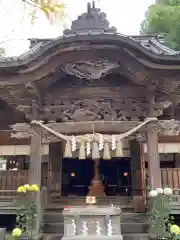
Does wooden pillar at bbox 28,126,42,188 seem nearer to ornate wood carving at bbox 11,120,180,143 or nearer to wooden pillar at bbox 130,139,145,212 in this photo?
ornate wood carving at bbox 11,120,180,143

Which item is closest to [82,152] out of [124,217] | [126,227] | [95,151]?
[95,151]

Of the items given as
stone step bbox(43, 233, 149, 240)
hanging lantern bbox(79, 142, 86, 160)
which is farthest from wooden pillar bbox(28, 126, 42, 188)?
stone step bbox(43, 233, 149, 240)

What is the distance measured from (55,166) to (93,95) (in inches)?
183

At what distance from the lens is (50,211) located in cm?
786

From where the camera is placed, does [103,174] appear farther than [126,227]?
Yes

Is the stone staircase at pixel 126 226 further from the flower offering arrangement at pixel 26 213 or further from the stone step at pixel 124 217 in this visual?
the flower offering arrangement at pixel 26 213

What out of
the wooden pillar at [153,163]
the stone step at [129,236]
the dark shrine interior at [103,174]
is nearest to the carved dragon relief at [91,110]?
the wooden pillar at [153,163]

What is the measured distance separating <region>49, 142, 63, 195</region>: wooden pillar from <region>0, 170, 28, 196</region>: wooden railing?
135 inches

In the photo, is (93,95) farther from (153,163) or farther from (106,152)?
(153,163)

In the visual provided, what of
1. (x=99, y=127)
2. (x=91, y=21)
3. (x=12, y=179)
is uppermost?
(x=91, y=21)

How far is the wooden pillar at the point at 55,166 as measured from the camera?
433 inches

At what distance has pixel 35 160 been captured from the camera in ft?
23.3

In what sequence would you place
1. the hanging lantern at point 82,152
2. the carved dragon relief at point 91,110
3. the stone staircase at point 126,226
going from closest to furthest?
the stone staircase at point 126,226 → the hanging lantern at point 82,152 → the carved dragon relief at point 91,110

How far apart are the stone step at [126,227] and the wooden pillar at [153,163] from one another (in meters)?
0.99
